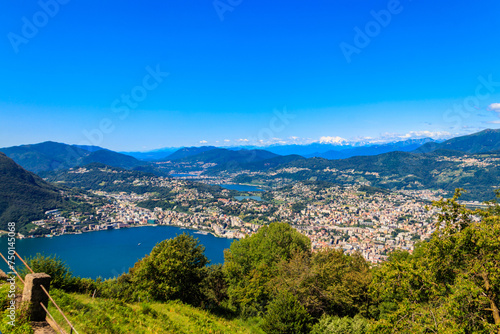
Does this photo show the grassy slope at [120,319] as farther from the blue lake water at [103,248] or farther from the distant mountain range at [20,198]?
the distant mountain range at [20,198]

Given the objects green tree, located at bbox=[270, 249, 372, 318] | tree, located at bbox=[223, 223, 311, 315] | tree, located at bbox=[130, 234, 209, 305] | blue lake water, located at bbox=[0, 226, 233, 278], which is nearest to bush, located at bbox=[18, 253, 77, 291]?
tree, located at bbox=[130, 234, 209, 305]

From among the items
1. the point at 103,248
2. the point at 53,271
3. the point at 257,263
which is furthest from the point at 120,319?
the point at 103,248

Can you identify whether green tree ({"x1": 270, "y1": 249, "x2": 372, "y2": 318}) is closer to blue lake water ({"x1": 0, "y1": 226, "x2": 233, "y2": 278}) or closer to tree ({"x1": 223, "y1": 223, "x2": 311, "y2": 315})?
tree ({"x1": 223, "y1": 223, "x2": 311, "y2": 315})

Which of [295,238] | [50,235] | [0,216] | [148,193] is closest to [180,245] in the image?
[295,238]

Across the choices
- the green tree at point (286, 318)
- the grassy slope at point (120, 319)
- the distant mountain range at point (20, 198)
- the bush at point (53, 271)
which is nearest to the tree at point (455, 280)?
the green tree at point (286, 318)

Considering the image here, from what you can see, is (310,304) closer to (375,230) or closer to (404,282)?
(404,282)

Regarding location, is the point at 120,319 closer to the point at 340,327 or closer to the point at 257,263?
the point at 340,327
